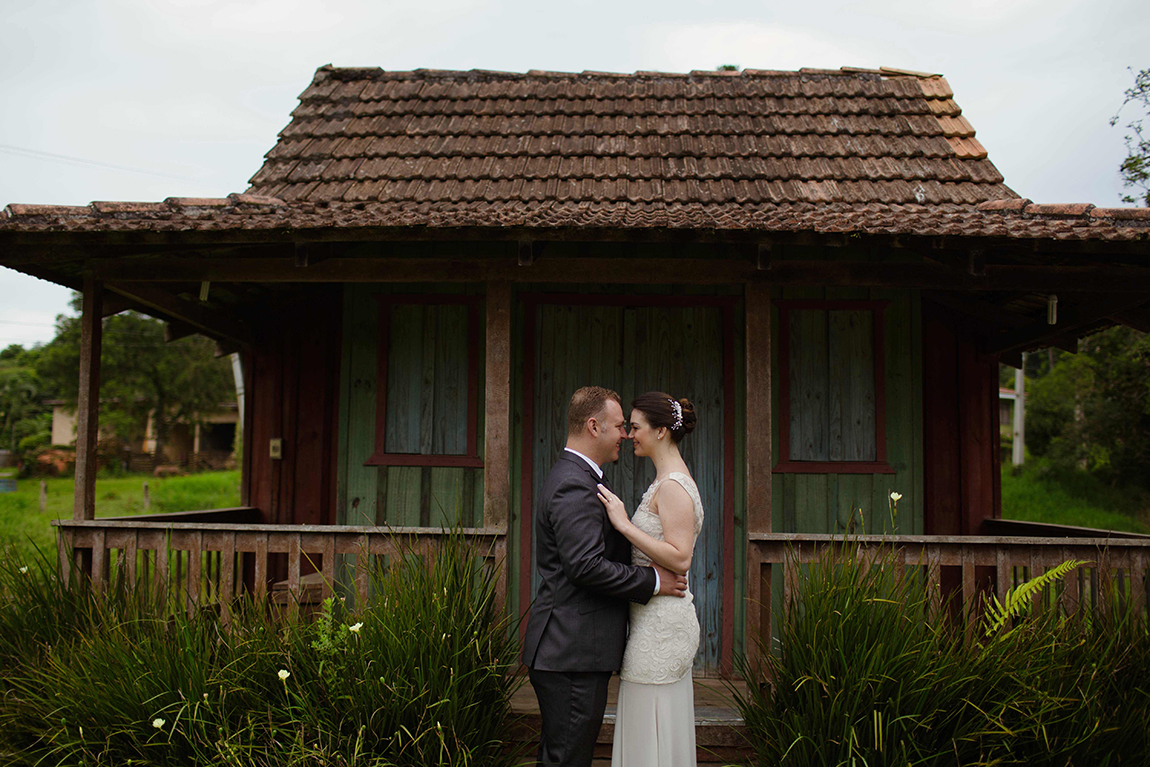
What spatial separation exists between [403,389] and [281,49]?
6506cm

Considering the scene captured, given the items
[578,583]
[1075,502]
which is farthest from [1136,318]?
[1075,502]

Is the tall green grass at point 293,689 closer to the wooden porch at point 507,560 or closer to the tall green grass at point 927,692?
the wooden porch at point 507,560

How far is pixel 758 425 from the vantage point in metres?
4.68

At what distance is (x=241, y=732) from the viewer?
3523mm

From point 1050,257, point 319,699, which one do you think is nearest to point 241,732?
point 319,699

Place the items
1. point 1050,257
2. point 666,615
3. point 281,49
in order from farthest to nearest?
point 281,49 → point 1050,257 → point 666,615

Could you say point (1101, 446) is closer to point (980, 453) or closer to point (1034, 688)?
point (980, 453)

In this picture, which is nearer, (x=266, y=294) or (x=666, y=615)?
(x=666, y=615)

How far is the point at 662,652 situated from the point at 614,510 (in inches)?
26.9

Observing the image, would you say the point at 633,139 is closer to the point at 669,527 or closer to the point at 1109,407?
the point at 669,527

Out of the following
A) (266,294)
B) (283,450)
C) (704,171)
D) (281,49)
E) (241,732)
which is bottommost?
(241,732)

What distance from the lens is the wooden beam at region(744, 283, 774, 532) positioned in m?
4.61

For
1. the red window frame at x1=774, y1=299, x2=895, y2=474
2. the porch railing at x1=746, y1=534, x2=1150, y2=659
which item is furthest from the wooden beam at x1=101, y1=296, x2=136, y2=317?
the red window frame at x1=774, y1=299, x2=895, y2=474

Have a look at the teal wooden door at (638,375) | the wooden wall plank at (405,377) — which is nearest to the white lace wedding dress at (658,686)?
the teal wooden door at (638,375)
